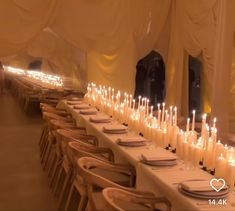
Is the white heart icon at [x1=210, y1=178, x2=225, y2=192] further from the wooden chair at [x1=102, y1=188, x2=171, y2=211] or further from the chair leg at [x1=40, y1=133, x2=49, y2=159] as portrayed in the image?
the chair leg at [x1=40, y1=133, x2=49, y2=159]

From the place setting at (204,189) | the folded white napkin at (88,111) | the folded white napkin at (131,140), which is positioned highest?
the folded white napkin at (88,111)

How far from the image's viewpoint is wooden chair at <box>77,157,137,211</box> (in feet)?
8.91

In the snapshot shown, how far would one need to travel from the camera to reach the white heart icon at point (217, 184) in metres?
2.40

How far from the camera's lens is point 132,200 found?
8.50 feet

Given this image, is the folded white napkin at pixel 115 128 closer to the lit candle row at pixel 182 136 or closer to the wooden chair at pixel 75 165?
the lit candle row at pixel 182 136

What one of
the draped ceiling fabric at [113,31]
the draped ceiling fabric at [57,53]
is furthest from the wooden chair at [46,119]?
the draped ceiling fabric at [57,53]

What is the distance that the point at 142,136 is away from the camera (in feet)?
13.3

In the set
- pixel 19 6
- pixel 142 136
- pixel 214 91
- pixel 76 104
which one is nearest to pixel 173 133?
pixel 142 136

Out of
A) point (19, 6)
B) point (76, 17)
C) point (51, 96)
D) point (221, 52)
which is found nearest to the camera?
point (221, 52)

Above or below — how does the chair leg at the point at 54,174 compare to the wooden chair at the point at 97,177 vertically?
below

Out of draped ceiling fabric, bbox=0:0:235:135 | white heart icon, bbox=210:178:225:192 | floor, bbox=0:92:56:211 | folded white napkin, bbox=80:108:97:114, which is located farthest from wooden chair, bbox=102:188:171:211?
draped ceiling fabric, bbox=0:0:235:135

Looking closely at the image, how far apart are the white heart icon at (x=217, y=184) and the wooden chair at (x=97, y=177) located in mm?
548

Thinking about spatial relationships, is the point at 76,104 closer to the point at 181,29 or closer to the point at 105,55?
the point at 105,55

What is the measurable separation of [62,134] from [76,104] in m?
2.64
